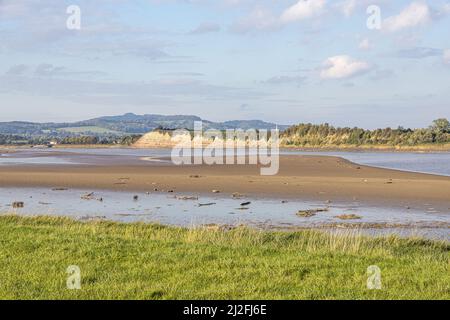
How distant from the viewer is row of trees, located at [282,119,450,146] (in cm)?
13362

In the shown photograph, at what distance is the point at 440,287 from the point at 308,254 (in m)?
3.20

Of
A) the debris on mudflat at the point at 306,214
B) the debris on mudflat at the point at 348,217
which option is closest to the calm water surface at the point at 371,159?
the debris on mudflat at the point at 306,214

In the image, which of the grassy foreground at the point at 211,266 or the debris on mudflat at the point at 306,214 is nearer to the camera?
the grassy foreground at the point at 211,266

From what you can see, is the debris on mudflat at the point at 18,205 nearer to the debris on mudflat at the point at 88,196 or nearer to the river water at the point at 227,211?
the river water at the point at 227,211

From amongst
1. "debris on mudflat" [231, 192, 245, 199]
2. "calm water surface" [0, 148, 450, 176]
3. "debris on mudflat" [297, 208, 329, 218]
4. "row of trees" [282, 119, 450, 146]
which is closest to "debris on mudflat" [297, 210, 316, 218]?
"debris on mudflat" [297, 208, 329, 218]

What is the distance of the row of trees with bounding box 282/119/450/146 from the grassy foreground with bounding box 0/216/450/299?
12428 cm

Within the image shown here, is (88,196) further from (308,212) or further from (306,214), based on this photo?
(306,214)

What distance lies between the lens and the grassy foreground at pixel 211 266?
8594mm

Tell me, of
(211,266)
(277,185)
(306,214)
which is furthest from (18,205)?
(211,266)

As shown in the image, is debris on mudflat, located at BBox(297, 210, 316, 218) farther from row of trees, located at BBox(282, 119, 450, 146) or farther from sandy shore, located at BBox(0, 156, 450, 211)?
row of trees, located at BBox(282, 119, 450, 146)

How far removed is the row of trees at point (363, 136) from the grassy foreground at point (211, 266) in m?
124

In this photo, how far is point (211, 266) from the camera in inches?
406
